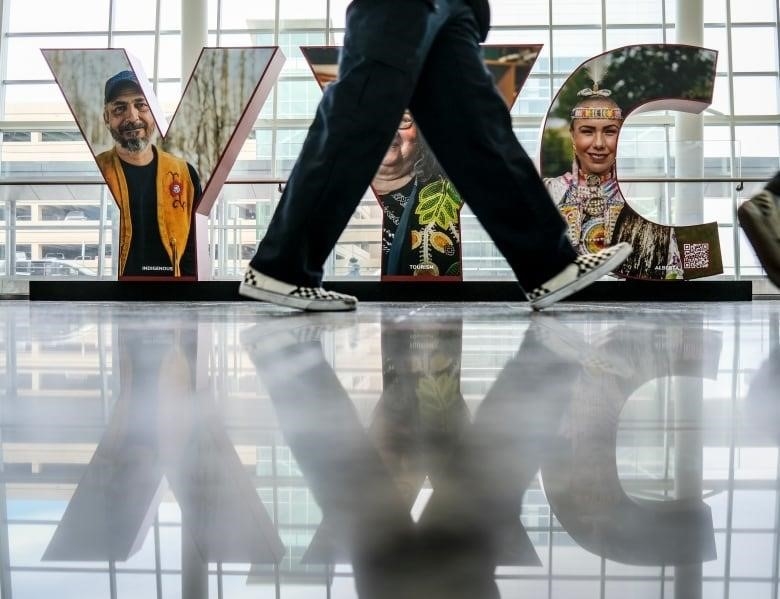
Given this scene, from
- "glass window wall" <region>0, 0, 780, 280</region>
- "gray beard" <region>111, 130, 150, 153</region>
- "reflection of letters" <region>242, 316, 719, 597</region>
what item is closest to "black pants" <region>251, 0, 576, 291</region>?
"reflection of letters" <region>242, 316, 719, 597</region>

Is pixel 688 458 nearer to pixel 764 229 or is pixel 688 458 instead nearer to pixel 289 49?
pixel 764 229

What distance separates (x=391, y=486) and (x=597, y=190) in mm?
4266

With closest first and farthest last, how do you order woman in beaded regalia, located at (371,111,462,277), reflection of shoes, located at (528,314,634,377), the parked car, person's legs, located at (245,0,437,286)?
1. reflection of shoes, located at (528,314,634,377)
2. person's legs, located at (245,0,437,286)
3. woman in beaded regalia, located at (371,111,462,277)
4. the parked car

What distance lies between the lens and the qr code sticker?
4375 mm

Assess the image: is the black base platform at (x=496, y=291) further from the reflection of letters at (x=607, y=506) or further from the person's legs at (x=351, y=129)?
the reflection of letters at (x=607, y=506)

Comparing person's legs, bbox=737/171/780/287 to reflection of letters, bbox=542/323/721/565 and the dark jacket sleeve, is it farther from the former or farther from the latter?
reflection of letters, bbox=542/323/721/565

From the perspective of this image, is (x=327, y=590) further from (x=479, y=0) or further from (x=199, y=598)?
(x=479, y=0)

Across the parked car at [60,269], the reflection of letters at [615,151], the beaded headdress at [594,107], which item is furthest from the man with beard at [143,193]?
the parked car at [60,269]

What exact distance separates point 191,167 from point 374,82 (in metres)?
2.87

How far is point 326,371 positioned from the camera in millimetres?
769

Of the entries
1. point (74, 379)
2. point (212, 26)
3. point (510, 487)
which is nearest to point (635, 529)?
point (510, 487)

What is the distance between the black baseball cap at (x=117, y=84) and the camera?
184 inches

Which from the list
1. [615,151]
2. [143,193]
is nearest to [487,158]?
[615,151]

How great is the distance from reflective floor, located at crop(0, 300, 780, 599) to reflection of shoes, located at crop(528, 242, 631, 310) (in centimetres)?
136
